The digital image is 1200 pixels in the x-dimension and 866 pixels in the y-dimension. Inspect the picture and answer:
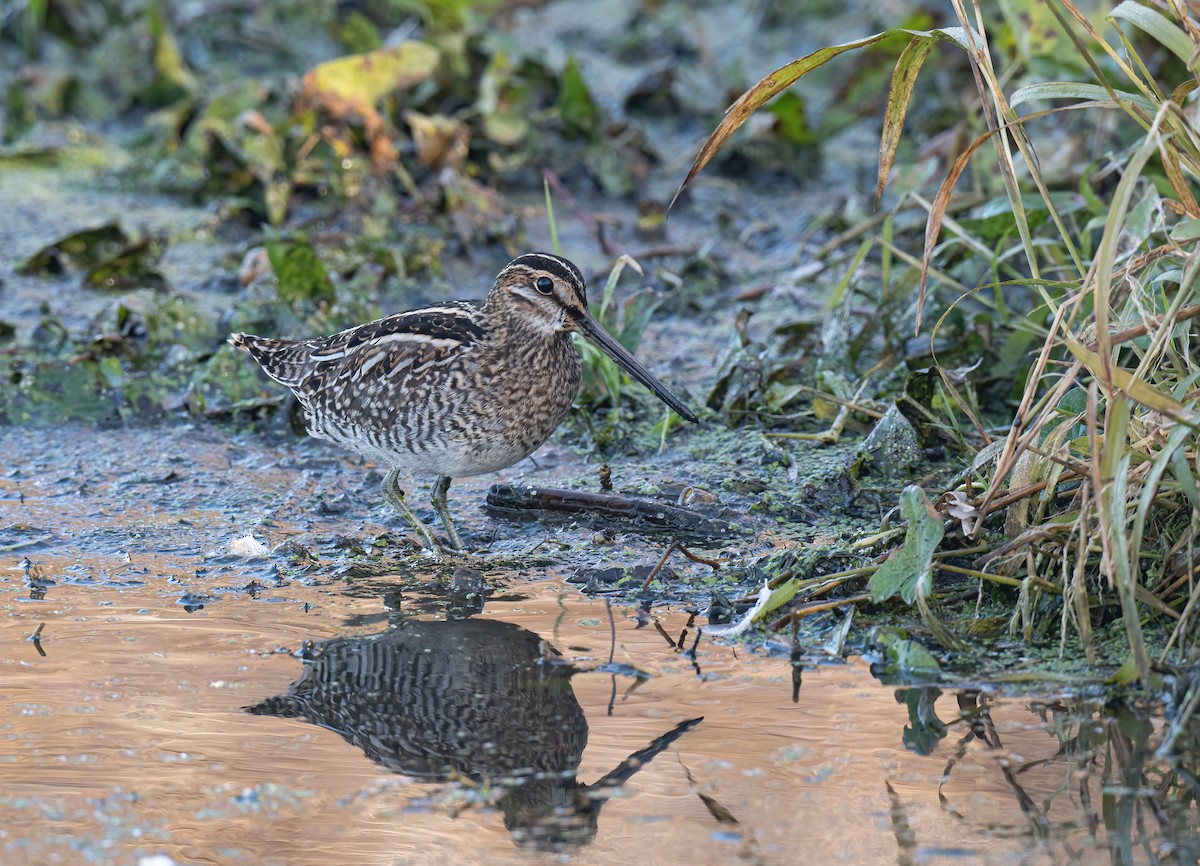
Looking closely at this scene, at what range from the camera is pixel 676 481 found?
549cm

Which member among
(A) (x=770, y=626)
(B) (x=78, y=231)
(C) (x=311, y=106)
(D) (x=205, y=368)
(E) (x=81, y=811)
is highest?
(C) (x=311, y=106)

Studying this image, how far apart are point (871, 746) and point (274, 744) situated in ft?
4.69

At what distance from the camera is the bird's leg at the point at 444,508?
504 cm

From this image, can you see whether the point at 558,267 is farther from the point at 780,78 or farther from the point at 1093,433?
the point at 1093,433

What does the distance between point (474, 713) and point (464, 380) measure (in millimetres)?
1508

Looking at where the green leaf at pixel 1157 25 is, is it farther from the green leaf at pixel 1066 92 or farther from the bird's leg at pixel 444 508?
the bird's leg at pixel 444 508

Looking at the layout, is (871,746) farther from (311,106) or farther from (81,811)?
(311,106)

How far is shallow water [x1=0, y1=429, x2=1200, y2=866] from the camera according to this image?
10.3 ft

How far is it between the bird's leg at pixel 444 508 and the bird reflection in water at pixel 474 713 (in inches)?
27.0

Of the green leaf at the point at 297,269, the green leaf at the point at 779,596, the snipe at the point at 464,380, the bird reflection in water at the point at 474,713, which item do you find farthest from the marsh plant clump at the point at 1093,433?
the green leaf at the point at 297,269

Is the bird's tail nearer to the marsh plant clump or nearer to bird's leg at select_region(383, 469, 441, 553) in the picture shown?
bird's leg at select_region(383, 469, 441, 553)

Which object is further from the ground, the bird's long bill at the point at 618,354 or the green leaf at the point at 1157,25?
the green leaf at the point at 1157,25

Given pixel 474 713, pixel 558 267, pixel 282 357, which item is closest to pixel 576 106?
pixel 282 357

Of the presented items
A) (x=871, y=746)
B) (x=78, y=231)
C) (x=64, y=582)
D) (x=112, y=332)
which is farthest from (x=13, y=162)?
(x=871, y=746)
